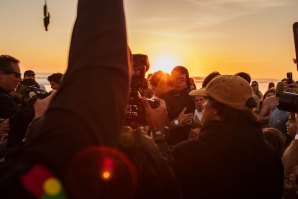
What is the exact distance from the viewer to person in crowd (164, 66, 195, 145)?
18.8ft

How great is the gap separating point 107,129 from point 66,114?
4.0 inches

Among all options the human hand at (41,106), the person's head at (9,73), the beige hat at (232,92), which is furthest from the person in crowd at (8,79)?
the beige hat at (232,92)

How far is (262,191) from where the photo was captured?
2.73 meters

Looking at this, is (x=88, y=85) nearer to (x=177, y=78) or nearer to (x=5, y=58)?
(x=5, y=58)

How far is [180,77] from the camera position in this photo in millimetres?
6766

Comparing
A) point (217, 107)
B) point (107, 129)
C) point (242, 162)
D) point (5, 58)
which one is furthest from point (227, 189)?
point (5, 58)

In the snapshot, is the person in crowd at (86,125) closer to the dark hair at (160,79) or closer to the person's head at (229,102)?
the person's head at (229,102)

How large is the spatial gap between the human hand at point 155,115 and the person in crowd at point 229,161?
0.37 meters

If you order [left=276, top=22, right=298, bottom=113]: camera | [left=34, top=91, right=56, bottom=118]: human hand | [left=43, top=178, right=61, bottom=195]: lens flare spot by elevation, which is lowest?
[left=34, top=91, right=56, bottom=118]: human hand

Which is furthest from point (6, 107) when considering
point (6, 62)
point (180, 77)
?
point (180, 77)

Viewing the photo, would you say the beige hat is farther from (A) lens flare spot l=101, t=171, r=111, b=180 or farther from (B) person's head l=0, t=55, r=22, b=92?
(B) person's head l=0, t=55, r=22, b=92

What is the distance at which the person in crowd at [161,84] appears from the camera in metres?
6.78

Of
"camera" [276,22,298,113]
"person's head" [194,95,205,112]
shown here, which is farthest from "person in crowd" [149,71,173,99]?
"camera" [276,22,298,113]

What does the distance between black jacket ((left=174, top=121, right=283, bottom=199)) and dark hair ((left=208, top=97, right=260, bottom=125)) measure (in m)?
0.08
